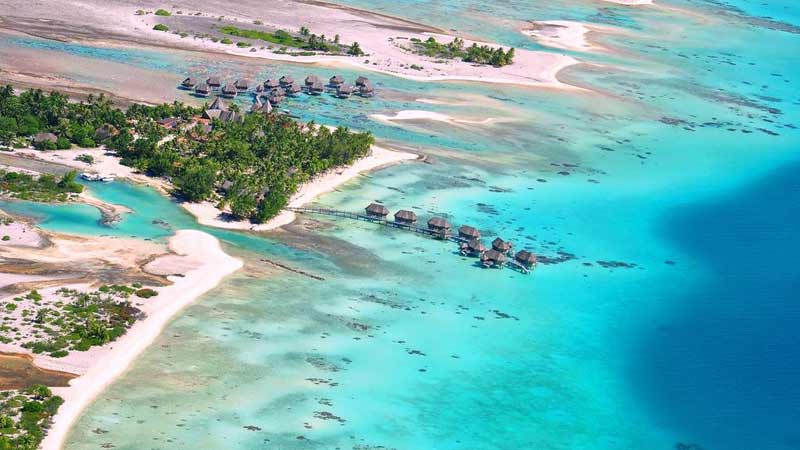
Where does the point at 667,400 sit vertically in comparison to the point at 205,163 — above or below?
below

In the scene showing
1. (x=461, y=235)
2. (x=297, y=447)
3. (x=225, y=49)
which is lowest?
(x=297, y=447)

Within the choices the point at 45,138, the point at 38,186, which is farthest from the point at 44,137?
the point at 38,186

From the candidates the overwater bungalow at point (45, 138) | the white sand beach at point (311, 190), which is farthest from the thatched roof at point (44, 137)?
the white sand beach at point (311, 190)

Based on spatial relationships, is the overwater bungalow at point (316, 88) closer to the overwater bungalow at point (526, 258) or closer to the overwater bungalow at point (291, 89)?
the overwater bungalow at point (291, 89)

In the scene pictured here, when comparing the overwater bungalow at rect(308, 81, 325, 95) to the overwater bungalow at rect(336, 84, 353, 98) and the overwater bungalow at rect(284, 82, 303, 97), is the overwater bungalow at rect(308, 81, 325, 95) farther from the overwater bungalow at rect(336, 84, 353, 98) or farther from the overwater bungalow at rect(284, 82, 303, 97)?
the overwater bungalow at rect(284, 82, 303, 97)

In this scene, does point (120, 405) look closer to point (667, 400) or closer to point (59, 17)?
point (667, 400)

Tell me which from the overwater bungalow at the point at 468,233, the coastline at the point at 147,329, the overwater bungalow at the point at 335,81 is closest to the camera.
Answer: the coastline at the point at 147,329

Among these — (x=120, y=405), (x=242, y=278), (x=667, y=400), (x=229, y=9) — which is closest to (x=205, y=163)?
(x=242, y=278)
